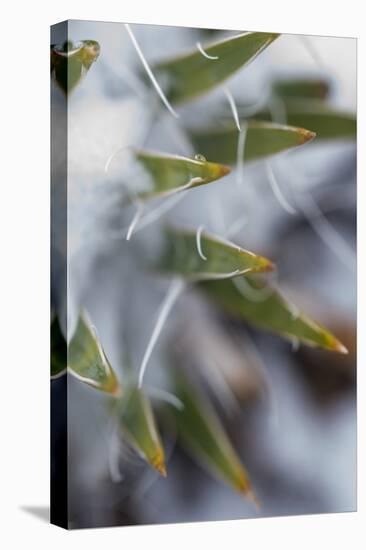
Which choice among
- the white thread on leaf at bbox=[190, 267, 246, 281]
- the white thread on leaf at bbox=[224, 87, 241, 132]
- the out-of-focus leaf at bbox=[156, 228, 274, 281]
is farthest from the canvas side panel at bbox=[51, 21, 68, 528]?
the white thread on leaf at bbox=[224, 87, 241, 132]

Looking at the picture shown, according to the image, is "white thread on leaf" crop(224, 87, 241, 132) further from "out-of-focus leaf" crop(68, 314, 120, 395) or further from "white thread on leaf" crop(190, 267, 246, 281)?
"out-of-focus leaf" crop(68, 314, 120, 395)

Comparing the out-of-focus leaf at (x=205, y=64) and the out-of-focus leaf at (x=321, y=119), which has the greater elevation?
the out-of-focus leaf at (x=205, y=64)

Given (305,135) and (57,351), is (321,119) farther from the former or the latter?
(57,351)

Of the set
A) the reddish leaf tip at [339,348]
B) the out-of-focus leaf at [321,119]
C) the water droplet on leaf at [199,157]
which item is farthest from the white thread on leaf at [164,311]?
the out-of-focus leaf at [321,119]

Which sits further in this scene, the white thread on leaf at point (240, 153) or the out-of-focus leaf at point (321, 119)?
the out-of-focus leaf at point (321, 119)

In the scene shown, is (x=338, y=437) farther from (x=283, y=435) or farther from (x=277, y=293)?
(x=277, y=293)

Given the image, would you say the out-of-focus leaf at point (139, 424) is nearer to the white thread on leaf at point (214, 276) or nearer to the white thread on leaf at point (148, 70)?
the white thread on leaf at point (214, 276)

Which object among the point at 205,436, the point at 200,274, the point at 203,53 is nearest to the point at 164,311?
the point at 200,274
